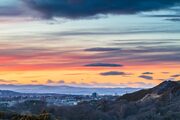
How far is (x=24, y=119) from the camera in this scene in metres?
50.0

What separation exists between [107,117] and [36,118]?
13942cm

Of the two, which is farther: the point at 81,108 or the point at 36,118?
the point at 81,108

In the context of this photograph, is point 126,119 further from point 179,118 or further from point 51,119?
point 51,119

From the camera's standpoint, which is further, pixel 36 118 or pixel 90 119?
pixel 90 119

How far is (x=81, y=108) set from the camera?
198 m

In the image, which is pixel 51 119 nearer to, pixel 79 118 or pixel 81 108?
pixel 79 118

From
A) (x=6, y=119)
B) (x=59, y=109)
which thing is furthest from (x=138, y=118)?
(x=6, y=119)

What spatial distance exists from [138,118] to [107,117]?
1179cm

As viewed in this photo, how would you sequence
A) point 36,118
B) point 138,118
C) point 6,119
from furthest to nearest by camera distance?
point 138,118 < point 6,119 < point 36,118

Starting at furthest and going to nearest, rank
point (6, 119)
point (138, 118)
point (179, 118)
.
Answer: point (138, 118) < point (179, 118) < point (6, 119)

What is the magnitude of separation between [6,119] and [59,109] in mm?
139500

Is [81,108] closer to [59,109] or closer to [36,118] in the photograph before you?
[59,109]

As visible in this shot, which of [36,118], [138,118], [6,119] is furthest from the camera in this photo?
[138,118]

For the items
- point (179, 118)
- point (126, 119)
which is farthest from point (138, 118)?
point (179, 118)
